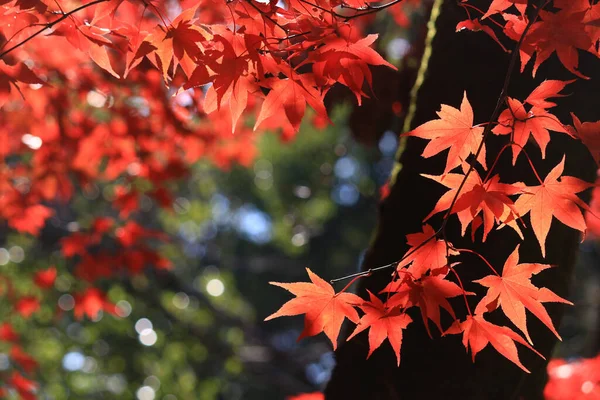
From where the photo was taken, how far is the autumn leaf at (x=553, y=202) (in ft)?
3.40

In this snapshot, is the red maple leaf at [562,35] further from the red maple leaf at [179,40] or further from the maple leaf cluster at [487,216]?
the red maple leaf at [179,40]

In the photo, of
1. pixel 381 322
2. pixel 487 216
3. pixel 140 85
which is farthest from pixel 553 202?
pixel 140 85

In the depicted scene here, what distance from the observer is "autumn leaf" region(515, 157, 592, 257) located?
3.40ft

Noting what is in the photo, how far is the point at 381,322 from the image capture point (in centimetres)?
111

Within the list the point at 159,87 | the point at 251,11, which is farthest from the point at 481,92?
the point at 159,87

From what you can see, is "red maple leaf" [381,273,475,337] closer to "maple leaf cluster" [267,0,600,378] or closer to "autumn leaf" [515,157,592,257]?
"maple leaf cluster" [267,0,600,378]

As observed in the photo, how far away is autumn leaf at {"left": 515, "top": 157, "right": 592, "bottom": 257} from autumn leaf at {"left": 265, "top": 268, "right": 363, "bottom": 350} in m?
0.35

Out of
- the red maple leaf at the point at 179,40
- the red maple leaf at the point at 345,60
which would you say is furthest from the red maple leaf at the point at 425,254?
the red maple leaf at the point at 179,40

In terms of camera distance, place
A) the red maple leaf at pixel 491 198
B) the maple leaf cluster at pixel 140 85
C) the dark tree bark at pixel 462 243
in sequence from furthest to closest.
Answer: the dark tree bark at pixel 462 243
the maple leaf cluster at pixel 140 85
the red maple leaf at pixel 491 198

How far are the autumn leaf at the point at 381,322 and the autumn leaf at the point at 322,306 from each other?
0.02 metres

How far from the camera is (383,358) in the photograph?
143 centimetres

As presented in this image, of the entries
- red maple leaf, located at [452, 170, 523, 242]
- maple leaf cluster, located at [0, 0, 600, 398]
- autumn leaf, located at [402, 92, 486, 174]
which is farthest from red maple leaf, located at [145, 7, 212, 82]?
red maple leaf, located at [452, 170, 523, 242]

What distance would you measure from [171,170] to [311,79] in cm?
288

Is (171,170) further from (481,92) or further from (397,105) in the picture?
(481,92)
